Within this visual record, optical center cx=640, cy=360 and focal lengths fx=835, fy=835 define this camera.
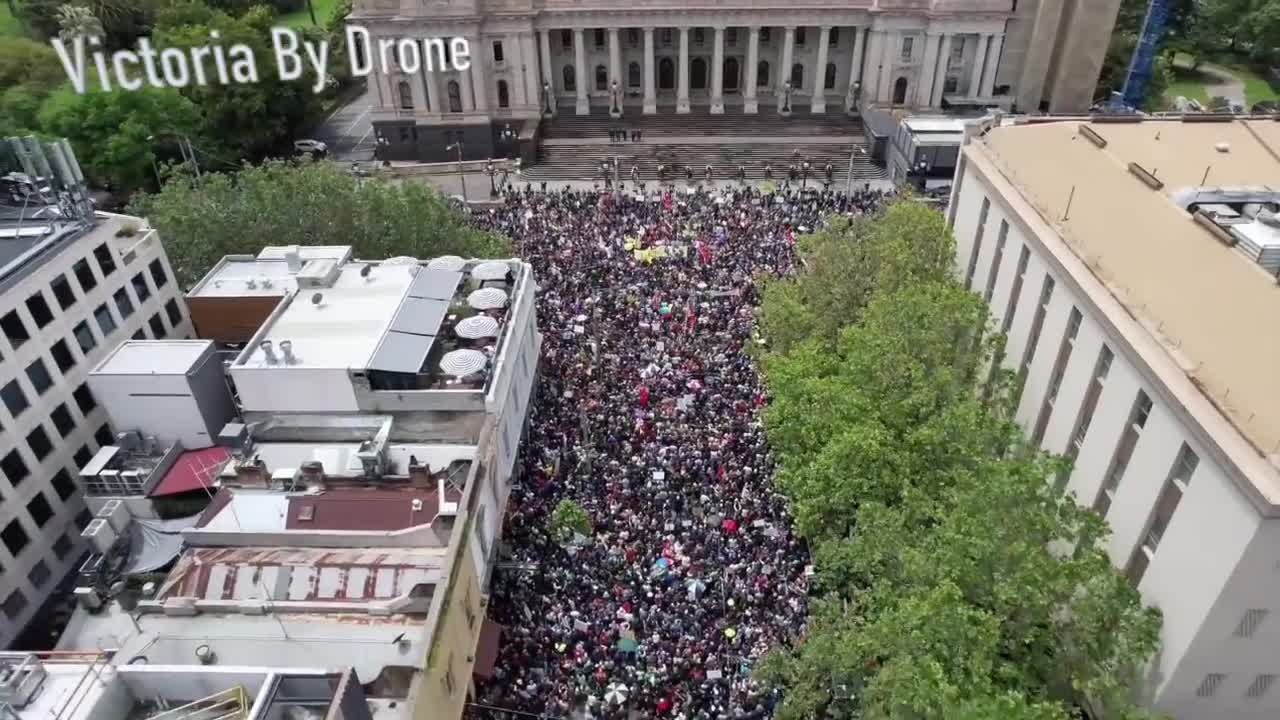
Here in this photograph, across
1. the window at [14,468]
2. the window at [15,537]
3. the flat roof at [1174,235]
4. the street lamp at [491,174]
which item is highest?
the flat roof at [1174,235]

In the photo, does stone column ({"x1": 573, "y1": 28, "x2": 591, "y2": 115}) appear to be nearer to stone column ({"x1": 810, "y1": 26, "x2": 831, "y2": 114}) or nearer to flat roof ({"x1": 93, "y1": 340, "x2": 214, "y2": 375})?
stone column ({"x1": 810, "y1": 26, "x2": 831, "y2": 114})

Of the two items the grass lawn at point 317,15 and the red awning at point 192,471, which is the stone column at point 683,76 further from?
the grass lawn at point 317,15

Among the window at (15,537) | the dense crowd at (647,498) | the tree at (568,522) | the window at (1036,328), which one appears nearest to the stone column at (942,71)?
the dense crowd at (647,498)

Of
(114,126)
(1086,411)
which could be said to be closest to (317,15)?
(114,126)

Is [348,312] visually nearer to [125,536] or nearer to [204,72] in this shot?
[125,536]

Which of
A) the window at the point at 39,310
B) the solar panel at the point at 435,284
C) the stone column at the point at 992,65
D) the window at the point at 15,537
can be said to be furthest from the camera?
the stone column at the point at 992,65

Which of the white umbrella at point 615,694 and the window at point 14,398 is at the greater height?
the window at point 14,398
